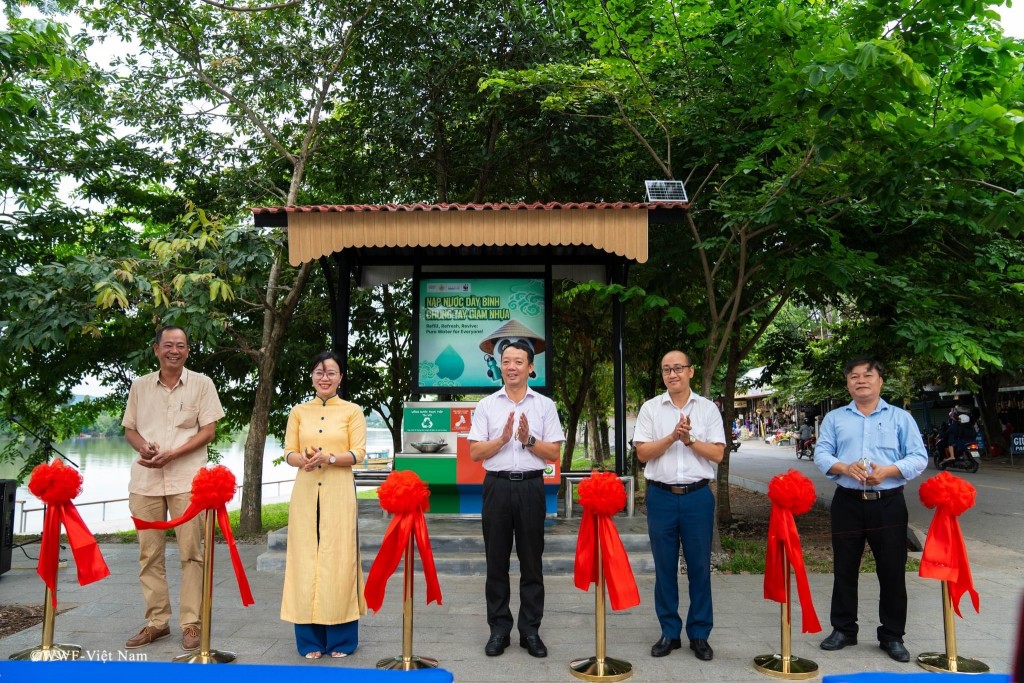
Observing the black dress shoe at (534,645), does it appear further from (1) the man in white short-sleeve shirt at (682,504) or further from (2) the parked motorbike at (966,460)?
(2) the parked motorbike at (966,460)

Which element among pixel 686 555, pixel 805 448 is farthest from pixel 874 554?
pixel 805 448

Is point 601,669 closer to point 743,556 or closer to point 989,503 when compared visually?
point 743,556

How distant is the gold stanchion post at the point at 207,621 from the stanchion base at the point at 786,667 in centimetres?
308

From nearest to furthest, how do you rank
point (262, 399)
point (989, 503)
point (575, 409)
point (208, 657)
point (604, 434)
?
point (208, 657) → point (262, 399) → point (989, 503) → point (575, 409) → point (604, 434)

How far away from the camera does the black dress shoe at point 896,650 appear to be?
4281 millimetres

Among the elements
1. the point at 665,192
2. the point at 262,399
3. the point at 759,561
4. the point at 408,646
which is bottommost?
the point at 759,561

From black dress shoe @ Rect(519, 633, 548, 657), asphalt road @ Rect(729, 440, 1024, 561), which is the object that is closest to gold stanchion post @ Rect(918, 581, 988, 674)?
black dress shoe @ Rect(519, 633, 548, 657)

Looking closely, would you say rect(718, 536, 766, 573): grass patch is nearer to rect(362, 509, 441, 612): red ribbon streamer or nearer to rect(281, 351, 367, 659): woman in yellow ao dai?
rect(362, 509, 441, 612): red ribbon streamer

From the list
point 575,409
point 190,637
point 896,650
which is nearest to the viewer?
point 896,650

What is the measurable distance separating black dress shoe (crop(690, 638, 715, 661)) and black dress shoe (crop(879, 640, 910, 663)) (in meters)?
1.05

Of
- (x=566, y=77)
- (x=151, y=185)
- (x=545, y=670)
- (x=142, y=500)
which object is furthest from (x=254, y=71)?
(x=545, y=670)

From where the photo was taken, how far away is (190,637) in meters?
4.41

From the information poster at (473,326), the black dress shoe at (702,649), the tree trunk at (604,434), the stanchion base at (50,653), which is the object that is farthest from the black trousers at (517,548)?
the tree trunk at (604,434)

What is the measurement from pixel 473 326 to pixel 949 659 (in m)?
5.42
